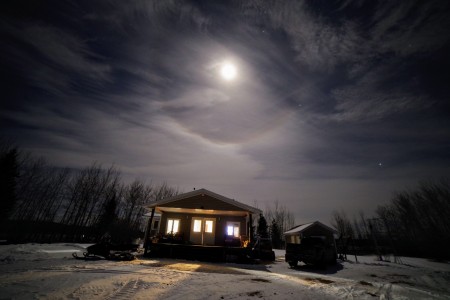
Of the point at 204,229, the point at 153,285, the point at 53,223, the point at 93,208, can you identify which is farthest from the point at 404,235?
the point at 53,223

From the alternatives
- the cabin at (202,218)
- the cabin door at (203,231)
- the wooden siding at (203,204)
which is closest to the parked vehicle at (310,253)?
the cabin at (202,218)

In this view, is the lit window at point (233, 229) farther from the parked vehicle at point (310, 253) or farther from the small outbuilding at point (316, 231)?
the small outbuilding at point (316, 231)

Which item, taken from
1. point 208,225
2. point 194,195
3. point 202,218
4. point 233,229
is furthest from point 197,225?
point 233,229

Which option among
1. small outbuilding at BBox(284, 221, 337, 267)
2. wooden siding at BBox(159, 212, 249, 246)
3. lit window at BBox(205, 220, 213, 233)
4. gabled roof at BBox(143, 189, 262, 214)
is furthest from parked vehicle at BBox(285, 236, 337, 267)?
lit window at BBox(205, 220, 213, 233)

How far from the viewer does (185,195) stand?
1922cm

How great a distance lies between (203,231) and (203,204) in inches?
112

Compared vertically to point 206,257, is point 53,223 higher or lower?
higher

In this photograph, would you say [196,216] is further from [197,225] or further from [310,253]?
[310,253]

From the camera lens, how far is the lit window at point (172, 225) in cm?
1961

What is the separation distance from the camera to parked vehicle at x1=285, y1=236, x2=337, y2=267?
14.5 metres

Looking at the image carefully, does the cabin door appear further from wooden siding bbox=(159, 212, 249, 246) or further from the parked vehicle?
the parked vehicle

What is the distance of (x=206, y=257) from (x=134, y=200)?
38182 millimetres

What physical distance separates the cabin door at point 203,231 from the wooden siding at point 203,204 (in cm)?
183

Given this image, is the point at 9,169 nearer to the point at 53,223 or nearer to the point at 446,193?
the point at 53,223
